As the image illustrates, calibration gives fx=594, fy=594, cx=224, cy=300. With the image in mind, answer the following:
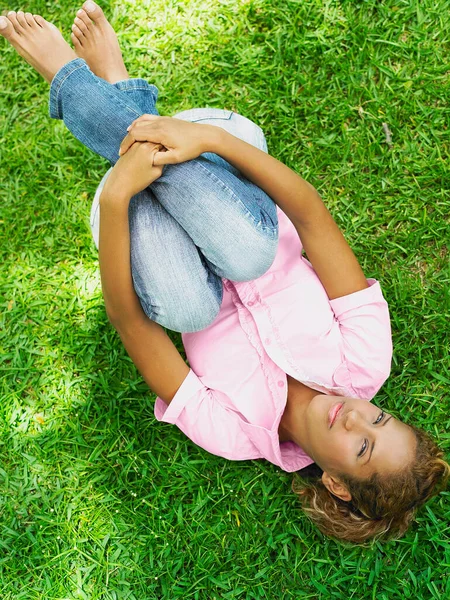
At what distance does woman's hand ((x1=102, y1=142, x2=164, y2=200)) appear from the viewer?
2189 mm

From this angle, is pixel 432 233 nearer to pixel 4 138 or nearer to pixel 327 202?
pixel 327 202

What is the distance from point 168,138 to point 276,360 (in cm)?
96

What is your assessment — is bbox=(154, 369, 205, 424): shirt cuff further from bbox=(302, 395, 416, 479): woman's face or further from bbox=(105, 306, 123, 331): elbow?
bbox=(302, 395, 416, 479): woman's face

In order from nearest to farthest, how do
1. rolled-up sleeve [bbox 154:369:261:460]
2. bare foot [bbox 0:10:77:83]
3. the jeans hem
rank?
the jeans hem, rolled-up sleeve [bbox 154:369:261:460], bare foot [bbox 0:10:77:83]

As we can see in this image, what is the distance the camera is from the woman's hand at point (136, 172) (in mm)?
2189

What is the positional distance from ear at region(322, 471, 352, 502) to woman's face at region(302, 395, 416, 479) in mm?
48

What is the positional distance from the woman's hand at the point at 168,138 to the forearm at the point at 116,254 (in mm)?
203

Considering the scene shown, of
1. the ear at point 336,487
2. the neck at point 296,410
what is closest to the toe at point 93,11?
the neck at point 296,410

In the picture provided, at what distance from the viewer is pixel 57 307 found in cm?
304

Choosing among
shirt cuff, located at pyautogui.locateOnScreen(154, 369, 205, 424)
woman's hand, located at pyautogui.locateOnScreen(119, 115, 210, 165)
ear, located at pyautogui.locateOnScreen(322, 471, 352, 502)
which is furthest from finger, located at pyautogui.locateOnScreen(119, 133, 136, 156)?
ear, located at pyautogui.locateOnScreen(322, 471, 352, 502)

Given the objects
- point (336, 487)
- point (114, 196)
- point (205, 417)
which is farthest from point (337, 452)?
point (114, 196)

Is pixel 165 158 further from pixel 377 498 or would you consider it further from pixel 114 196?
pixel 377 498

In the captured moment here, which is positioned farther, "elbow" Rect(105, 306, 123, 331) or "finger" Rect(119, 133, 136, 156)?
"elbow" Rect(105, 306, 123, 331)

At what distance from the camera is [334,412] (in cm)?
219
